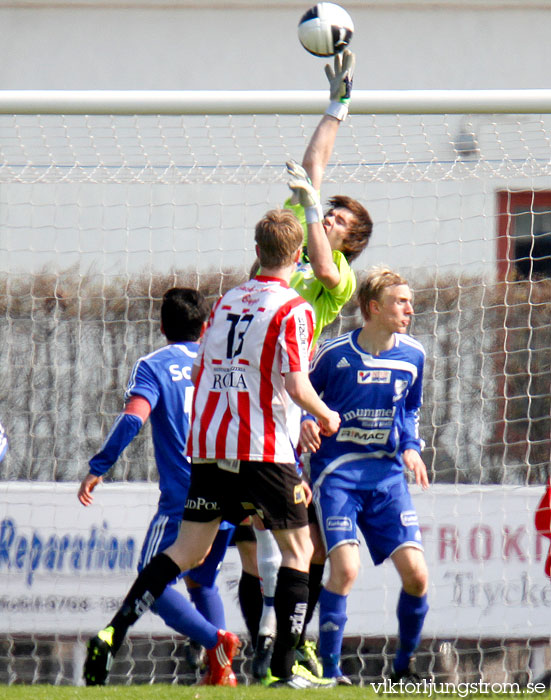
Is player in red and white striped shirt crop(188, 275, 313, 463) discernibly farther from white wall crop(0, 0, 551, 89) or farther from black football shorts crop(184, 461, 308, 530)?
white wall crop(0, 0, 551, 89)

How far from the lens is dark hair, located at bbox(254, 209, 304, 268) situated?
3.73 metres

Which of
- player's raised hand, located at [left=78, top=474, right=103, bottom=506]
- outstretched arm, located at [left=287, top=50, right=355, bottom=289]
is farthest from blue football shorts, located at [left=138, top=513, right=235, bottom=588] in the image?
outstretched arm, located at [left=287, top=50, right=355, bottom=289]

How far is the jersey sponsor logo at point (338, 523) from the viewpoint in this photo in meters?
4.30

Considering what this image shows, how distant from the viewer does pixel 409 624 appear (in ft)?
14.4

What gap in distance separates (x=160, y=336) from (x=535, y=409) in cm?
255

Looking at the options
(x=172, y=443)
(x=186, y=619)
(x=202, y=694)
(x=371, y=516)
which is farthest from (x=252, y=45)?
(x=202, y=694)

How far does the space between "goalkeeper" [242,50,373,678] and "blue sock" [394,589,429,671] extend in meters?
0.39

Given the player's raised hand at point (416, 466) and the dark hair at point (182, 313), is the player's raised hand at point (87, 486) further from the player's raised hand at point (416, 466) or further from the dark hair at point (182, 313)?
the player's raised hand at point (416, 466)

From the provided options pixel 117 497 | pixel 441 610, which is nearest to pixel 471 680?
pixel 441 610

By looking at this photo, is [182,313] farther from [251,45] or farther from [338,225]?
[251,45]

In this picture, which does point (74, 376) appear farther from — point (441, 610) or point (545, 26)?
point (545, 26)

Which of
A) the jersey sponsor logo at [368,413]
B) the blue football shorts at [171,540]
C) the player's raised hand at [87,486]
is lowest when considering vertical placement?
the blue football shorts at [171,540]

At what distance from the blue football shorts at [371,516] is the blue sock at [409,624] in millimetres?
213

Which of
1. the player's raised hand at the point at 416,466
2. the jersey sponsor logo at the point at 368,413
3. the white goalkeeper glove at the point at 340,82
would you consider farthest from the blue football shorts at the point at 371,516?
the white goalkeeper glove at the point at 340,82
